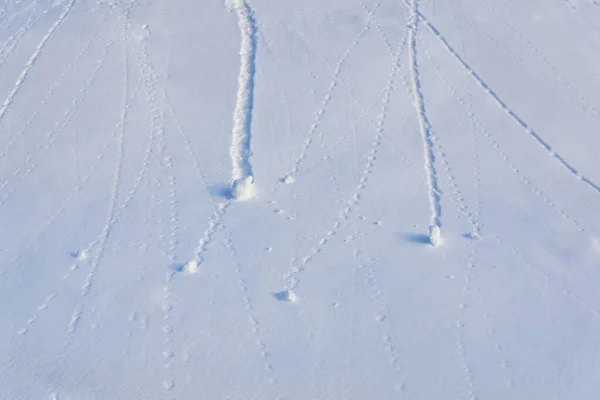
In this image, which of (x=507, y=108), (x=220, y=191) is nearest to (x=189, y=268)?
(x=220, y=191)

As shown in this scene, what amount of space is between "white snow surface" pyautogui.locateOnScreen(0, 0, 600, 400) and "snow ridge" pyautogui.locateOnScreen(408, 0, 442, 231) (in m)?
0.02

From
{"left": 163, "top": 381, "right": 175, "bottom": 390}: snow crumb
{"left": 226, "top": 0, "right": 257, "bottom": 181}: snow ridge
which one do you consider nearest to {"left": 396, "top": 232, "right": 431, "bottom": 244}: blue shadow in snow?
{"left": 226, "top": 0, "right": 257, "bottom": 181}: snow ridge

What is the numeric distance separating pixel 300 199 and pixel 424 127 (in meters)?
1.35

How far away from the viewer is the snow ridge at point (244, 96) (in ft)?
19.2

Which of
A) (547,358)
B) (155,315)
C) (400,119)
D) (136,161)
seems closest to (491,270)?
(547,358)

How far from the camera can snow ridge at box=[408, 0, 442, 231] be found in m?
5.51

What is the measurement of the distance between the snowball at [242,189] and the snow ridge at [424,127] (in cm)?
133

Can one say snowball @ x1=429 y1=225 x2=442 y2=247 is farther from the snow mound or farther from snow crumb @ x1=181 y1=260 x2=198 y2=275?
the snow mound

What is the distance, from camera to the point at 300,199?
5.54 metres

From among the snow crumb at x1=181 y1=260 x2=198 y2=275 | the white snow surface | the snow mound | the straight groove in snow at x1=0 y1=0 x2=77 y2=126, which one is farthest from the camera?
the straight groove in snow at x1=0 y1=0 x2=77 y2=126

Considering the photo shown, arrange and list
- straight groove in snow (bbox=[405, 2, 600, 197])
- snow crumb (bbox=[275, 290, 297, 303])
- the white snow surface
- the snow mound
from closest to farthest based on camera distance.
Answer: the white snow surface
snow crumb (bbox=[275, 290, 297, 303])
the snow mound
straight groove in snow (bbox=[405, 2, 600, 197])

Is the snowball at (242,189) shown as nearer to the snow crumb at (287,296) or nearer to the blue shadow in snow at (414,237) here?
the snow crumb at (287,296)

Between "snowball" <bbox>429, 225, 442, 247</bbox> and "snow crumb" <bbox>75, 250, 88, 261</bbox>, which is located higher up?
"snowball" <bbox>429, 225, 442, 247</bbox>

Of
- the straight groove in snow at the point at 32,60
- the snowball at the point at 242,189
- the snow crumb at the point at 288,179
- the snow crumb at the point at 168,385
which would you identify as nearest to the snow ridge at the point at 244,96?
the snowball at the point at 242,189
